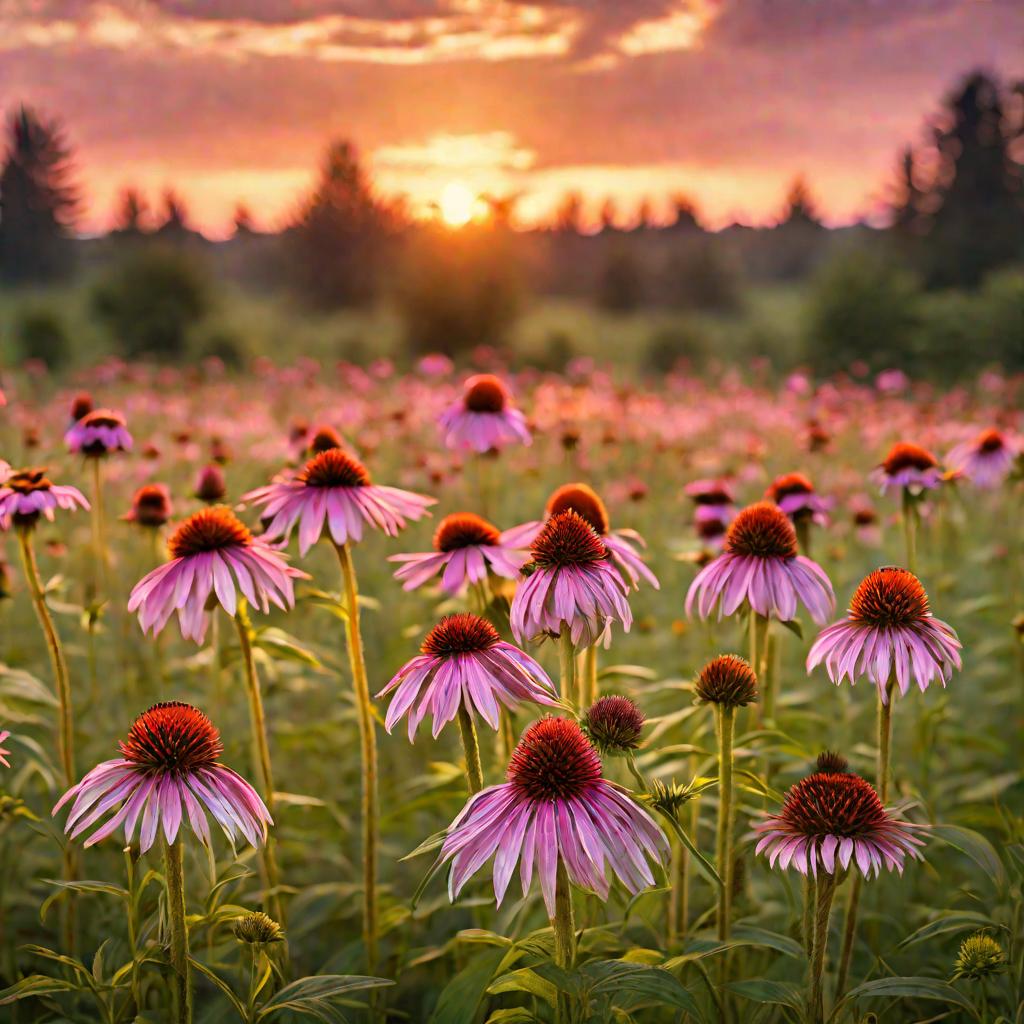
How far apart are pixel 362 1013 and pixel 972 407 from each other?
725cm

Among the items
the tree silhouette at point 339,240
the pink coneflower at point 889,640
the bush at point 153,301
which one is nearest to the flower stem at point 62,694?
the pink coneflower at point 889,640

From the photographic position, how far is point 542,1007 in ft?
5.32

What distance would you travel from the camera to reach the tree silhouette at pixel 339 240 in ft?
89.8

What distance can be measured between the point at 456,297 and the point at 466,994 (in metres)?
16.9

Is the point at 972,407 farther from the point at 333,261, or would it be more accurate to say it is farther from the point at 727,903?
the point at 333,261

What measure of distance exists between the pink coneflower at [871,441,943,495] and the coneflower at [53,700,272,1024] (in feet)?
6.02

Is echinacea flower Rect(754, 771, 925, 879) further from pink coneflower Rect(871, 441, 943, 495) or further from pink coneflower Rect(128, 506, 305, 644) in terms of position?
pink coneflower Rect(871, 441, 943, 495)

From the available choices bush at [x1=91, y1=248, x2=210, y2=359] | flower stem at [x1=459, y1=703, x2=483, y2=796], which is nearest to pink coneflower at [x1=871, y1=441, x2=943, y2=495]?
flower stem at [x1=459, y1=703, x2=483, y2=796]

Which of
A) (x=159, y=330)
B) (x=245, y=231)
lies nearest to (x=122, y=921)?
(x=159, y=330)

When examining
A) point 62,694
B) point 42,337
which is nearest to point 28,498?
point 62,694

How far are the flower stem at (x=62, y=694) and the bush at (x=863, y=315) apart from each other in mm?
13919

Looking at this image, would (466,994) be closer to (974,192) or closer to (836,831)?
(836,831)

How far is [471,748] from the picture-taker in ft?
4.93

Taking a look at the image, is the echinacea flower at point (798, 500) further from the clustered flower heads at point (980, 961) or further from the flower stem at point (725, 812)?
the clustered flower heads at point (980, 961)
